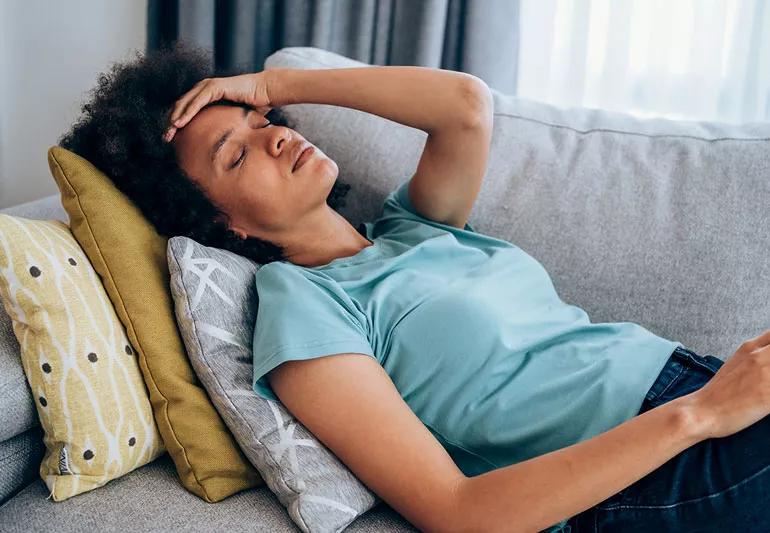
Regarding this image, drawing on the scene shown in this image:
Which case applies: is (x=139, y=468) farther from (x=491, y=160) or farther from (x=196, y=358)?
(x=491, y=160)

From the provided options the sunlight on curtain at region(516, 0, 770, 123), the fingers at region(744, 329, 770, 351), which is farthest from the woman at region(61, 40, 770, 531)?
the sunlight on curtain at region(516, 0, 770, 123)

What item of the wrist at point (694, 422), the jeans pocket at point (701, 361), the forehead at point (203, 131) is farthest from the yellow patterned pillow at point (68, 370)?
the jeans pocket at point (701, 361)

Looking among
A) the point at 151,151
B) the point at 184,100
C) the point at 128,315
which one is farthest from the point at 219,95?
the point at 128,315

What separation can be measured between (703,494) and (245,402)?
65cm

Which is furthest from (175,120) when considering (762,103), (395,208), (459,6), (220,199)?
(762,103)

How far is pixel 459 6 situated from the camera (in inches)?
91.7

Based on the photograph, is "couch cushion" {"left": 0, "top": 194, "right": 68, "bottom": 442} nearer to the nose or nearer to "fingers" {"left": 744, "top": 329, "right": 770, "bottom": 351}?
the nose

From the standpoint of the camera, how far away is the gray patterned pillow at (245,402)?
1.14 meters

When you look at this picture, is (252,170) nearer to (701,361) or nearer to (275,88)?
(275,88)

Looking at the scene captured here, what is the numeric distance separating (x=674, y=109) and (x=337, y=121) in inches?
43.7

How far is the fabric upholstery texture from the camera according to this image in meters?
1.22

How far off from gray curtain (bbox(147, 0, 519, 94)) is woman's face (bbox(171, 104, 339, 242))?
0.83m

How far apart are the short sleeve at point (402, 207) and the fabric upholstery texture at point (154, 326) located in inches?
19.9

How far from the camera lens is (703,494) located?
1.07 meters
